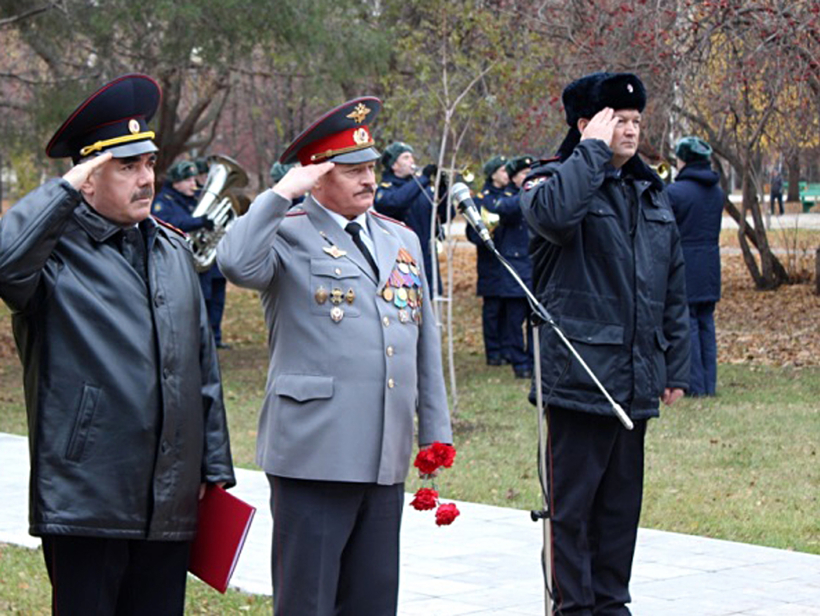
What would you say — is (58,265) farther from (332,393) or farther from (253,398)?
(253,398)

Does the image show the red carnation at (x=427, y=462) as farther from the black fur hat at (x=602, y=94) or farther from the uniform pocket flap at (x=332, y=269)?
the black fur hat at (x=602, y=94)

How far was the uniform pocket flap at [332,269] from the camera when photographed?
487 cm

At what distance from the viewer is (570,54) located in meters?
19.5

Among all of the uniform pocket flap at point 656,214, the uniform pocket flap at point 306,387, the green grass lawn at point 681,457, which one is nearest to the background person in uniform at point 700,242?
the green grass lawn at point 681,457

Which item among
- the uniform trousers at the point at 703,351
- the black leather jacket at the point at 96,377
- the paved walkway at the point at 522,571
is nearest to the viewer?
the black leather jacket at the point at 96,377

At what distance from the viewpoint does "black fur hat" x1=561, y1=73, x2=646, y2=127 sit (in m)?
5.54

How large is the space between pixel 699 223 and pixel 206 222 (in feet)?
20.2

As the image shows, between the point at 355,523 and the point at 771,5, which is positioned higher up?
the point at 771,5

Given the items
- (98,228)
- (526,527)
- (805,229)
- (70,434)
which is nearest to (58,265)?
(98,228)

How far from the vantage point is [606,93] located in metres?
5.56

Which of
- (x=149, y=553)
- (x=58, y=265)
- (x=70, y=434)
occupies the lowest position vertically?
(x=149, y=553)

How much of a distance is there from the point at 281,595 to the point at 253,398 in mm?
9378

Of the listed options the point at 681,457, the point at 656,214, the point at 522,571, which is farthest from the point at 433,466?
the point at 681,457

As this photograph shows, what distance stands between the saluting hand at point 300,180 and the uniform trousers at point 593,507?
1.38 meters
